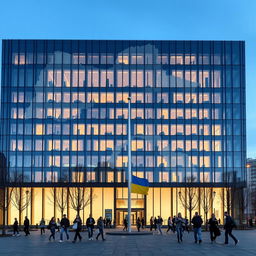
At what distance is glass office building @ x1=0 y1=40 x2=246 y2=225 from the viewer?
85.2m

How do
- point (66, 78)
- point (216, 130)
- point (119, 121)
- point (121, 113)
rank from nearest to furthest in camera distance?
point (119, 121) → point (121, 113) → point (216, 130) → point (66, 78)

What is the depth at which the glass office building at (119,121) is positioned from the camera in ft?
279

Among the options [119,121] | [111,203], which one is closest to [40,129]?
[119,121]

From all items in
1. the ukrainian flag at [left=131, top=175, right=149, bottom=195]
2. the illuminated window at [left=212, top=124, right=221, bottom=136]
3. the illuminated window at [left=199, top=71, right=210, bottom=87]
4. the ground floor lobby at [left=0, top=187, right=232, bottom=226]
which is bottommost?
the ground floor lobby at [left=0, top=187, right=232, bottom=226]

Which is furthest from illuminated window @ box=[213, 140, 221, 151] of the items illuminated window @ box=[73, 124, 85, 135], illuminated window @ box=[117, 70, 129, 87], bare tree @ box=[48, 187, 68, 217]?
bare tree @ box=[48, 187, 68, 217]

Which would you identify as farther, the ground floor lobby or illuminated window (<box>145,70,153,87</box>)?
illuminated window (<box>145,70,153,87</box>)

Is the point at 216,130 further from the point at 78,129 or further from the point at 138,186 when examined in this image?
the point at 138,186

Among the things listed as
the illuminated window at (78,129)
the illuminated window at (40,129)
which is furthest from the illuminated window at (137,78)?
the illuminated window at (40,129)

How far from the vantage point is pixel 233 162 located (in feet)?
284

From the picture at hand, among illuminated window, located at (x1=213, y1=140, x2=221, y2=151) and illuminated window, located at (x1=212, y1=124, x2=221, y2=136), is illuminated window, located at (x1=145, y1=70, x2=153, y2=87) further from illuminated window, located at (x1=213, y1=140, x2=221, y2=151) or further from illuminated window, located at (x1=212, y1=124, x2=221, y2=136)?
illuminated window, located at (x1=213, y1=140, x2=221, y2=151)

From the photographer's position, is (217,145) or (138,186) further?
(217,145)

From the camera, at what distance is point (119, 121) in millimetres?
86688

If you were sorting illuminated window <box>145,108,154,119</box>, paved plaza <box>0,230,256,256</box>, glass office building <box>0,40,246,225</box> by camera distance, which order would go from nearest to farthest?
paved plaza <box>0,230,256,256</box> → glass office building <box>0,40,246,225</box> → illuminated window <box>145,108,154,119</box>

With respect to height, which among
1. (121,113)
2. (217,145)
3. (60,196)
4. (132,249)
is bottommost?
(132,249)
